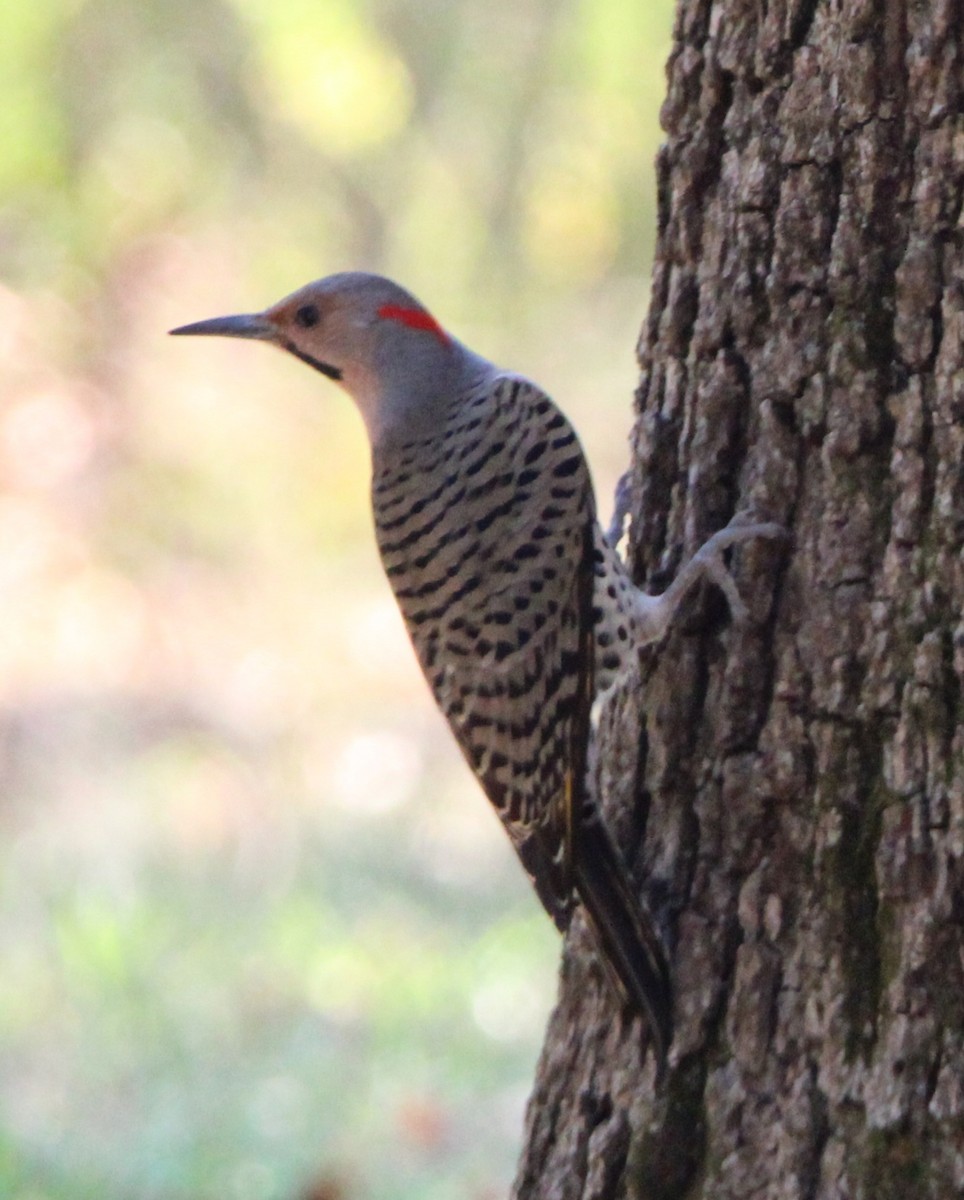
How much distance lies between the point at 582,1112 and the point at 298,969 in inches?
112

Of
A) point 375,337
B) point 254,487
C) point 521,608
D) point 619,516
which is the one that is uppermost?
point 254,487

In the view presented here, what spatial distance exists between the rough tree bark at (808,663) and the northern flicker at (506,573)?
73mm

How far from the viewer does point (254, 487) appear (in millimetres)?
7379

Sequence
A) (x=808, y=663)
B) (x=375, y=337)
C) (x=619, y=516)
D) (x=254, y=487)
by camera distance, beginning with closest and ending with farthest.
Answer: (x=808, y=663) → (x=619, y=516) → (x=375, y=337) → (x=254, y=487)

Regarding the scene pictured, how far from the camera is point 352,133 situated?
6656 millimetres

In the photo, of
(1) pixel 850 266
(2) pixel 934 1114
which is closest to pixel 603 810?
(2) pixel 934 1114

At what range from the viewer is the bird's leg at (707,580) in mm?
2311

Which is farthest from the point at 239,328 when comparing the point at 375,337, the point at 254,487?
the point at 254,487

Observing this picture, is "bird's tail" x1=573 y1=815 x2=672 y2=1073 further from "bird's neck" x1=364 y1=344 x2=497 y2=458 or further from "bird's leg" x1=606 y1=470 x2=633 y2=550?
"bird's neck" x1=364 y1=344 x2=497 y2=458

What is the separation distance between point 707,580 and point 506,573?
0.53m

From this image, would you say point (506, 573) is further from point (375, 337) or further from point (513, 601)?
point (375, 337)

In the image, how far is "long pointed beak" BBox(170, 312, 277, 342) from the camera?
3.10m

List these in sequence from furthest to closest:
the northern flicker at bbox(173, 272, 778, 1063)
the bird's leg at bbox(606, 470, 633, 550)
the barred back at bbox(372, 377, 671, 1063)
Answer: the bird's leg at bbox(606, 470, 633, 550) → the barred back at bbox(372, 377, 671, 1063) → the northern flicker at bbox(173, 272, 778, 1063)

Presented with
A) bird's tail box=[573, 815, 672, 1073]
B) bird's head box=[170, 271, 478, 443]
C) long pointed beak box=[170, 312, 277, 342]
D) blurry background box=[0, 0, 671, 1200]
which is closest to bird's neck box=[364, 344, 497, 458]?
bird's head box=[170, 271, 478, 443]
